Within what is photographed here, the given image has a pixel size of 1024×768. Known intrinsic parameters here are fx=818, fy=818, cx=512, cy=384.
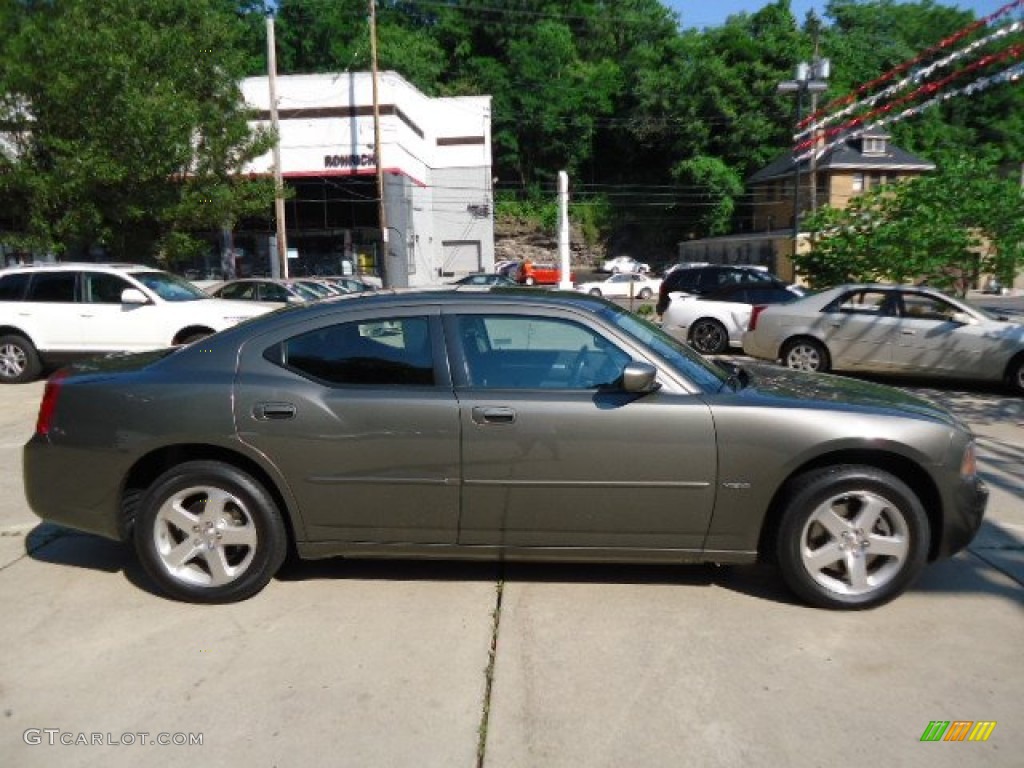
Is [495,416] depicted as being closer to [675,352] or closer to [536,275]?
[675,352]

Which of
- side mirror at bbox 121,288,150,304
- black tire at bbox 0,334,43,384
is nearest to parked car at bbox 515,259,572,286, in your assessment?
side mirror at bbox 121,288,150,304

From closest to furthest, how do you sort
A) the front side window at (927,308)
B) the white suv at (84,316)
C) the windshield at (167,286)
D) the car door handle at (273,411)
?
the car door handle at (273,411), the front side window at (927,308), the white suv at (84,316), the windshield at (167,286)

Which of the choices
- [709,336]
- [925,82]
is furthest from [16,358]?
[925,82]

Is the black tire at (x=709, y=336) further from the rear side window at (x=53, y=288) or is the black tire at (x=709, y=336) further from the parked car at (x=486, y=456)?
the parked car at (x=486, y=456)

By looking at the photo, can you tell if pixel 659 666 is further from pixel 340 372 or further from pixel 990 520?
pixel 990 520

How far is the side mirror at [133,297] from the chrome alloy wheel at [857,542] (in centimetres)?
966

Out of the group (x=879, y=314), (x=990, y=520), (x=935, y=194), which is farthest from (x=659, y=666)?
(x=935, y=194)

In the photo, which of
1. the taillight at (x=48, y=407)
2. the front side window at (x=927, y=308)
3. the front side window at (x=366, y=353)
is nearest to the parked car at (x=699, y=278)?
the front side window at (x=927, y=308)

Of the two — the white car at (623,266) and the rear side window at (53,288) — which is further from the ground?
the white car at (623,266)

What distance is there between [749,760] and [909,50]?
78133mm

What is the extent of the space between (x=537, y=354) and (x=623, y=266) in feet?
197

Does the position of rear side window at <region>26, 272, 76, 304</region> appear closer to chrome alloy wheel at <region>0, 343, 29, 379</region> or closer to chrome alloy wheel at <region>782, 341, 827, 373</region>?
chrome alloy wheel at <region>0, 343, 29, 379</region>

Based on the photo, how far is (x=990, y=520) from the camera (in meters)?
5.25

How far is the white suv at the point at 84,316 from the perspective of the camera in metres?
11.0
